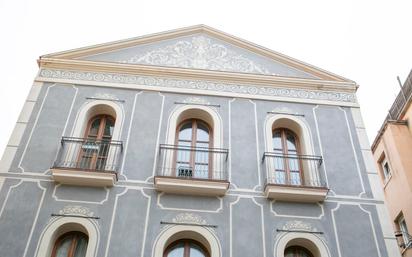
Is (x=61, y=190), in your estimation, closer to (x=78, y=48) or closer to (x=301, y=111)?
(x=78, y=48)

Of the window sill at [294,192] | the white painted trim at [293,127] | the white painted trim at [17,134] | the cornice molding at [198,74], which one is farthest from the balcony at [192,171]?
the white painted trim at [17,134]

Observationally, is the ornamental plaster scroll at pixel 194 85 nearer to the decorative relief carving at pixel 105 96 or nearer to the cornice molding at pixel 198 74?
the cornice molding at pixel 198 74

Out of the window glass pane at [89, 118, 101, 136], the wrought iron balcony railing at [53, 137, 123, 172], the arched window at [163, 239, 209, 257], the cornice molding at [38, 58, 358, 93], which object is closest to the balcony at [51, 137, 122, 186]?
the wrought iron balcony railing at [53, 137, 123, 172]

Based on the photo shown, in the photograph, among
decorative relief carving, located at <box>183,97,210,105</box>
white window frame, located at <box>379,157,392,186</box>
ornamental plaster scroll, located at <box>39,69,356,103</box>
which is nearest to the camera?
decorative relief carving, located at <box>183,97,210,105</box>

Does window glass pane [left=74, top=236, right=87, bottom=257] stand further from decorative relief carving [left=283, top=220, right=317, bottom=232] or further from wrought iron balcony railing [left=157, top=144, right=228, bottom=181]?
decorative relief carving [left=283, top=220, right=317, bottom=232]

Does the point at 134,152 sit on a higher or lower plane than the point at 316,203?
higher

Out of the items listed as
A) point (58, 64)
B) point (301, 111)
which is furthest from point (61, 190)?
point (301, 111)

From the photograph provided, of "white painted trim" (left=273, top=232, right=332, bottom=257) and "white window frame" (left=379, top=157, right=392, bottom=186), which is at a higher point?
"white window frame" (left=379, top=157, right=392, bottom=186)

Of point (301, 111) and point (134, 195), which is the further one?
point (301, 111)

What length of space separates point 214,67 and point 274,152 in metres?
3.68

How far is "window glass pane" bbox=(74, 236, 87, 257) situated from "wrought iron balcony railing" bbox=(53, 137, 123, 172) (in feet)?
5.99

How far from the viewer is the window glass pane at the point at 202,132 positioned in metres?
13.2

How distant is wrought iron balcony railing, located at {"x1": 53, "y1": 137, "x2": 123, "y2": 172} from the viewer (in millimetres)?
11836

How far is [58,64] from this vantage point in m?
14.1
